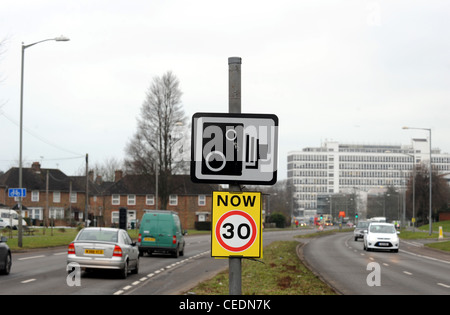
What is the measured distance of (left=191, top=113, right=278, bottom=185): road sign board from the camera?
17.6 ft

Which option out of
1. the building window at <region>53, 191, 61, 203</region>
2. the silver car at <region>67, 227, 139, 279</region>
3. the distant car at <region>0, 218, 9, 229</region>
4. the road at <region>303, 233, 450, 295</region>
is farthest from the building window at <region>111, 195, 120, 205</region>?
the silver car at <region>67, 227, 139, 279</region>

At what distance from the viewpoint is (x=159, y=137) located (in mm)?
69000

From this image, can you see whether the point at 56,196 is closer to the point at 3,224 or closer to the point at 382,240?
the point at 3,224

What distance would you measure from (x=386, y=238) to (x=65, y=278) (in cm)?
2394

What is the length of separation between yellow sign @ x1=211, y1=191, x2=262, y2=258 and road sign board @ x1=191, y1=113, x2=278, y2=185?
0.45 ft

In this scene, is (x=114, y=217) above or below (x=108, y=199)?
below

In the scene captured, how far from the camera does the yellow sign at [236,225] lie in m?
5.33

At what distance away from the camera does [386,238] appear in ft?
128

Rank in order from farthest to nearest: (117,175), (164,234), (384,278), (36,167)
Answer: (117,175)
(36,167)
(164,234)
(384,278)

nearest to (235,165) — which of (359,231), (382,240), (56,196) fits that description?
(382,240)

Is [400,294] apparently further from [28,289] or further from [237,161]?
[237,161]

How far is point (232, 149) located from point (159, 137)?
6403 cm

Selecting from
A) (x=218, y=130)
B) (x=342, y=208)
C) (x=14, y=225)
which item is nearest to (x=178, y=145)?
(x=14, y=225)

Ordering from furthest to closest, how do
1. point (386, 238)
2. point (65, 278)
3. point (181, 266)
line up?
point (386, 238)
point (181, 266)
point (65, 278)
